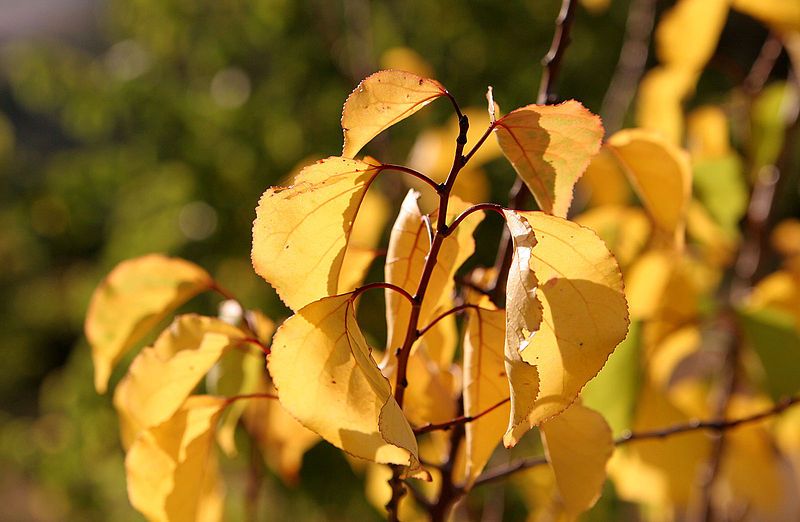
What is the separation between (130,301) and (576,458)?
0.83 ft

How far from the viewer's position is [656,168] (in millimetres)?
410

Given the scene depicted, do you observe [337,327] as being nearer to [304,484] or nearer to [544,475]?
[544,475]

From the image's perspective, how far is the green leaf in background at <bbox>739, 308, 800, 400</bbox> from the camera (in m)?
0.58

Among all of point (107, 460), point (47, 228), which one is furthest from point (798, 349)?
point (47, 228)

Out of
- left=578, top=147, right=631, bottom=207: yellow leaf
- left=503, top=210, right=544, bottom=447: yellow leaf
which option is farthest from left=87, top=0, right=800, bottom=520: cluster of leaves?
left=578, top=147, right=631, bottom=207: yellow leaf

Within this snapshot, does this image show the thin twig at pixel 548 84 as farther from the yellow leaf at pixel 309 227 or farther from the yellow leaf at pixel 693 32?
the yellow leaf at pixel 693 32

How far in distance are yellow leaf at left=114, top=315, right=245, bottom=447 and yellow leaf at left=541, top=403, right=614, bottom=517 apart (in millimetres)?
154

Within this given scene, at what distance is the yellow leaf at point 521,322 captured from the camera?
0.83 feet

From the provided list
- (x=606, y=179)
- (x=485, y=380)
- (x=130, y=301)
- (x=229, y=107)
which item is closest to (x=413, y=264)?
(x=485, y=380)

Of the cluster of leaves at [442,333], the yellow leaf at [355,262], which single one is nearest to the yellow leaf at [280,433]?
the cluster of leaves at [442,333]

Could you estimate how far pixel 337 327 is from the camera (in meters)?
0.30

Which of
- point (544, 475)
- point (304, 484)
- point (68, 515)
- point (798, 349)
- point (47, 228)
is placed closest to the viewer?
point (798, 349)

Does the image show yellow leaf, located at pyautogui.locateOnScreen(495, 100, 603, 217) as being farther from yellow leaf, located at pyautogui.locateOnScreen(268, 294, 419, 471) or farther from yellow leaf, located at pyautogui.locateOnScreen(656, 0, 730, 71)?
yellow leaf, located at pyautogui.locateOnScreen(656, 0, 730, 71)

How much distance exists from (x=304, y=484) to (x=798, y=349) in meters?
1.26
